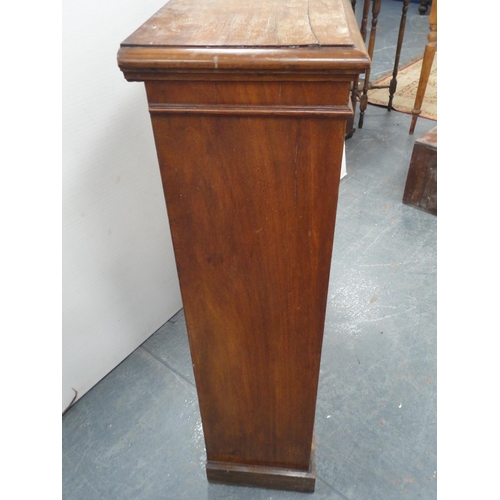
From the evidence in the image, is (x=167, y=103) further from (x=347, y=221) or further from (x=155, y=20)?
(x=347, y=221)

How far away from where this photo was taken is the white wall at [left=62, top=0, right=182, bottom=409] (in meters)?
0.92

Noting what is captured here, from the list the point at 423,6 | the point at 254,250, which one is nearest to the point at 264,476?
the point at 254,250

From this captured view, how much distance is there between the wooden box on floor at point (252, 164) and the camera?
0.50 m

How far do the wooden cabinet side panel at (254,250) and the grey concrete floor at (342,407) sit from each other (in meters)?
0.27

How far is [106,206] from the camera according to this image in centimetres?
110

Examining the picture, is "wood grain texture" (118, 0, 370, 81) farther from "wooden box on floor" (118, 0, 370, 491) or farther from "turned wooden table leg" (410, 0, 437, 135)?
"turned wooden table leg" (410, 0, 437, 135)

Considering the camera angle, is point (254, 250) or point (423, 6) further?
point (423, 6)

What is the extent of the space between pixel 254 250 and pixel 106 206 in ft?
1.94

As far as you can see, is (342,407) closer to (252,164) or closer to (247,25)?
(252,164)

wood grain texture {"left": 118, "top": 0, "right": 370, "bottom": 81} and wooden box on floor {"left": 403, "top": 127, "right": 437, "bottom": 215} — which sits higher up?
wood grain texture {"left": 118, "top": 0, "right": 370, "bottom": 81}

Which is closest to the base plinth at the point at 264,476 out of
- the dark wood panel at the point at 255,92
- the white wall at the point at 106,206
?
the white wall at the point at 106,206

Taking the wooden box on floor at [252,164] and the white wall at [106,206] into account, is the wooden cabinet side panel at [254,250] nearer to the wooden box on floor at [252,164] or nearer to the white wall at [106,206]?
the wooden box on floor at [252,164]

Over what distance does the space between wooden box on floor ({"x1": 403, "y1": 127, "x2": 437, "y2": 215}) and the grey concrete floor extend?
0.22 m

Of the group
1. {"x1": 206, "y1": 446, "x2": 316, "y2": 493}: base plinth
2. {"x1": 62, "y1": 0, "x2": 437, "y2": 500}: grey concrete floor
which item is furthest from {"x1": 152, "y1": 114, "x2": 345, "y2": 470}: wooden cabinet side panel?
{"x1": 62, "y1": 0, "x2": 437, "y2": 500}: grey concrete floor
